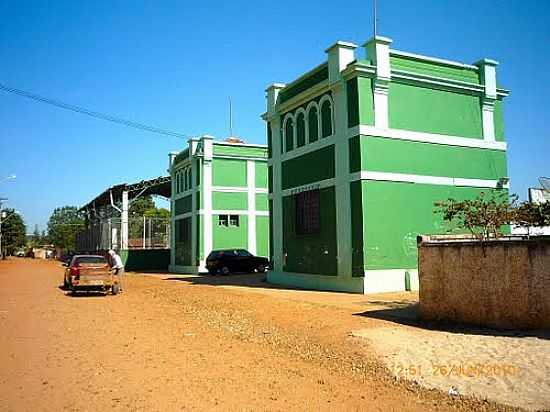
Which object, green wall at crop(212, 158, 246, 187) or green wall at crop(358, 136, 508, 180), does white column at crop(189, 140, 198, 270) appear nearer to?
green wall at crop(212, 158, 246, 187)

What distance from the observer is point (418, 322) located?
11.2 meters

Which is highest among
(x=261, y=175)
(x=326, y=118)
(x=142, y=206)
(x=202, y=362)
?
(x=142, y=206)

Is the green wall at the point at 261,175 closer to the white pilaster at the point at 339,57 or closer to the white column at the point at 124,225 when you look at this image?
the white column at the point at 124,225

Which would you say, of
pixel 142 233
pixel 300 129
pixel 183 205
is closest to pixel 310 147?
pixel 300 129

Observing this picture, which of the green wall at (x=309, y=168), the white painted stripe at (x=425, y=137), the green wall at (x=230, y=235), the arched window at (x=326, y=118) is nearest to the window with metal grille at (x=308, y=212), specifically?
the green wall at (x=309, y=168)

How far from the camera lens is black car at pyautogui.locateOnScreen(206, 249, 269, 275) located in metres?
30.5

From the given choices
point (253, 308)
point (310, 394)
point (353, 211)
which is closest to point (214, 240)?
point (353, 211)

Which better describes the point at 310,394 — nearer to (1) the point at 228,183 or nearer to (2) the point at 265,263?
(2) the point at 265,263

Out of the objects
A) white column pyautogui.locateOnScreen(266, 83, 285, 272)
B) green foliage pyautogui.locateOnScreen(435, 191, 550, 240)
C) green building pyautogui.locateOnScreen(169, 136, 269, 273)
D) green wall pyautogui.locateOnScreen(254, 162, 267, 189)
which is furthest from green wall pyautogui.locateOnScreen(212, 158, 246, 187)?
green foliage pyautogui.locateOnScreen(435, 191, 550, 240)

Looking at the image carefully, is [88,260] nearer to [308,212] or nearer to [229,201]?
[308,212]

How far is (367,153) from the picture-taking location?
18688mm

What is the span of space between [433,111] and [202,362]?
1549 cm

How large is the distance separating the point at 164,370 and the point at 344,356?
2843 mm

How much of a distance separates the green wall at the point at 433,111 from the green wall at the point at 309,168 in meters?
2.84
